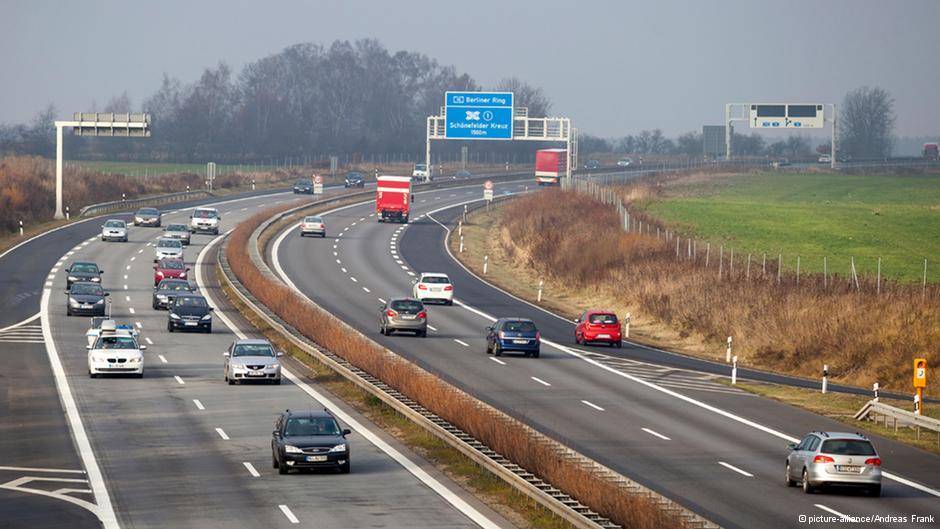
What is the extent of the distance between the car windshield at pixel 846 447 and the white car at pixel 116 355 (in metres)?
24.4

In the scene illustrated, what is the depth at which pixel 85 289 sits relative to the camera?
62.6 metres

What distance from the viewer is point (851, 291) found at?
187 feet

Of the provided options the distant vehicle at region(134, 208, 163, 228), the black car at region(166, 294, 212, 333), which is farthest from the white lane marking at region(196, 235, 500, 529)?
the distant vehicle at region(134, 208, 163, 228)

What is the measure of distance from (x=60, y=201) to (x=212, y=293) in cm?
3869

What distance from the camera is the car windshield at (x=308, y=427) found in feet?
97.2

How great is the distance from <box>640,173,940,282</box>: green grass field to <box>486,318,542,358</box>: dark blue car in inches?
837

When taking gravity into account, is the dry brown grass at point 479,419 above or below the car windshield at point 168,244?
below

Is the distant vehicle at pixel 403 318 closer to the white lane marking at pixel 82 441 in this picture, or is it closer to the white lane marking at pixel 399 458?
the white lane marking at pixel 399 458

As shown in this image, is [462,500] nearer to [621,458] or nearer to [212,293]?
[621,458]

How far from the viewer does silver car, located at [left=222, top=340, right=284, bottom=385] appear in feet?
144

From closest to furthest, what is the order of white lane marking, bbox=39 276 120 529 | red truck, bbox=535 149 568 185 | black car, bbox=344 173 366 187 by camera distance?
white lane marking, bbox=39 276 120 529 → red truck, bbox=535 149 568 185 → black car, bbox=344 173 366 187

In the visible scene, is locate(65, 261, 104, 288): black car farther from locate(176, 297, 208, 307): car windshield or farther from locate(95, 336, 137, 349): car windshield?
locate(95, 336, 137, 349): car windshield

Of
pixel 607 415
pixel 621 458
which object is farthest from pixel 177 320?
pixel 621 458

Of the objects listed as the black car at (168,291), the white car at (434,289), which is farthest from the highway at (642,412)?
the black car at (168,291)
